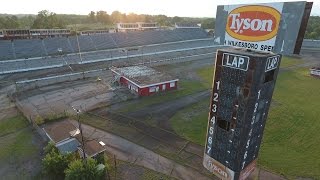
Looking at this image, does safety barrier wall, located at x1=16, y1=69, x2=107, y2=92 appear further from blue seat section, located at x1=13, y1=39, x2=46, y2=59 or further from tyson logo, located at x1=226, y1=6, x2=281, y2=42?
tyson logo, located at x1=226, y1=6, x2=281, y2=42

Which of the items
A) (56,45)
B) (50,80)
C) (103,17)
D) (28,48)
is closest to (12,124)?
(50,80)

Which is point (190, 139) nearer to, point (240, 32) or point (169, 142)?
point (169, 142)

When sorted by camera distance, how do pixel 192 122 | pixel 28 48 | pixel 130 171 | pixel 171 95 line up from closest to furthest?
pixel 130 171 → pixel 192 122 → pixel 171 95 → pixel 28 48

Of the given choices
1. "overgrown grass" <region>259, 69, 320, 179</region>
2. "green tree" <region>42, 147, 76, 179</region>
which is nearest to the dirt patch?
"green tree" <region>42, 147, 76, 179</region>

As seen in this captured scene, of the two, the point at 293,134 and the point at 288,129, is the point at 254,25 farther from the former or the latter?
the point at 288,129

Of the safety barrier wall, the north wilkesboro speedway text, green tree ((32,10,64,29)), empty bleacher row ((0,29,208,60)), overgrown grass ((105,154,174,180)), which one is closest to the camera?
the north wilkesboro speedway text

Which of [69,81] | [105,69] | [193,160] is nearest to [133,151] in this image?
[193,160]
